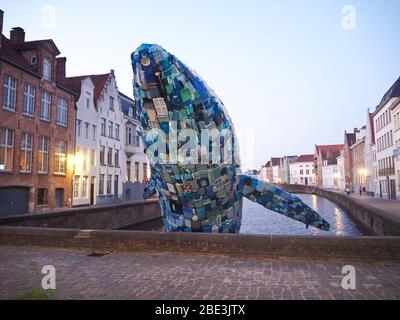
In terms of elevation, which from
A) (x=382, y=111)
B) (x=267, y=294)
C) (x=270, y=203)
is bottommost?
(x=267, y=294)

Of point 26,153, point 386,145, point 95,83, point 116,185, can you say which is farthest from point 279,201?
point 386,145

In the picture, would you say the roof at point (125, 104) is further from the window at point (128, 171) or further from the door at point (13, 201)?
the door at point (13, 201)

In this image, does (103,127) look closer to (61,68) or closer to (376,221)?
(61,68)

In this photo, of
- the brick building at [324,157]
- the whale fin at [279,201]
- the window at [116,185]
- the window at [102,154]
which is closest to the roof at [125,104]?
the window at [102,154]

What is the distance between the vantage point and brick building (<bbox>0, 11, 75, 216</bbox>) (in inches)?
826

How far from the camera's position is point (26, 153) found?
2267 centimetres

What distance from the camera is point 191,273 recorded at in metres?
6.59

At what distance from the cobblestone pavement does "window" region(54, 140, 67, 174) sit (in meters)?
18.6

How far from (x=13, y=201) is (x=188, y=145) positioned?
62.6 ft

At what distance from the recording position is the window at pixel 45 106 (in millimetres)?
24464

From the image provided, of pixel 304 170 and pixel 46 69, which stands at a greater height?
pixel 46 69
